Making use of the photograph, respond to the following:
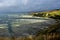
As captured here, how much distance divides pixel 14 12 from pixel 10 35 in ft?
1.11

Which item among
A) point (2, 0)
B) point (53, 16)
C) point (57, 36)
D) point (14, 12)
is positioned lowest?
point (57, 36)

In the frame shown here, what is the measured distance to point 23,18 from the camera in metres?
2.10

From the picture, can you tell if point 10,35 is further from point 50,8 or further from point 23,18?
point 50,8

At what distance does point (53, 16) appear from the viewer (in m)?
2.16

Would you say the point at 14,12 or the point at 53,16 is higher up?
the point at 14,12

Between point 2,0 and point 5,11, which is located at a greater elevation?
point 2,0

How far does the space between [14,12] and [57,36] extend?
2.41 ft

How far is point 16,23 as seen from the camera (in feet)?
6.79

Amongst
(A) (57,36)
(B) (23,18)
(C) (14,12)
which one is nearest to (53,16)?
(A) (57,36)

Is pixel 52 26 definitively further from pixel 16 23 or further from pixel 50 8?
pixel 16 23

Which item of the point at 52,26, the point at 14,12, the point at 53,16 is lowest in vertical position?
the point at 52,26

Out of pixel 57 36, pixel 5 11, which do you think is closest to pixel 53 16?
pixel 57 36

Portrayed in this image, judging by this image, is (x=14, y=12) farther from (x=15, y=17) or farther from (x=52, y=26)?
(x=52, y=26)

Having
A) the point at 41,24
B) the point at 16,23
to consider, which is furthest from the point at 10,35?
the point at 41,24
